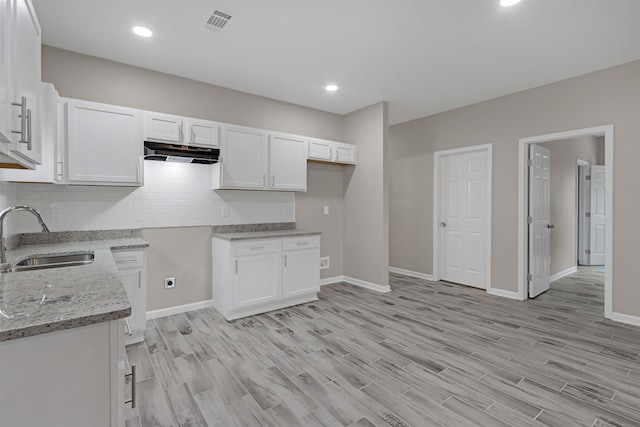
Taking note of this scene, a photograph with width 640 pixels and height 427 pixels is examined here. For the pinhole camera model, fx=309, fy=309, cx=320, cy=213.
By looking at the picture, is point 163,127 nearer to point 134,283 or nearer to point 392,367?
point 134,283

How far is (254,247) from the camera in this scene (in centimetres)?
351

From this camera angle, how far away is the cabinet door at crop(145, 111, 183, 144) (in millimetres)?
3102

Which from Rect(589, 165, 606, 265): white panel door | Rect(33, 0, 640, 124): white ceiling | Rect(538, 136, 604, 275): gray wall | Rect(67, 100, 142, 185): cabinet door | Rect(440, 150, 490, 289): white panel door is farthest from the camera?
Rect(589, 165, 606, 265): white panel door

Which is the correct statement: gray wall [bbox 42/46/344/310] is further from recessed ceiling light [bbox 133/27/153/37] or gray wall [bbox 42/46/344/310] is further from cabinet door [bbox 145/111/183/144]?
recessed ceiling light [bbox 133/27/153/37]

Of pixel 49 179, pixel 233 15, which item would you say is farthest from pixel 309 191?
pixel 49 179

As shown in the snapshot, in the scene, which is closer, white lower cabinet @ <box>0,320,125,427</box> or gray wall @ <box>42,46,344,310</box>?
white lower cabinet @ <box>0,320,125,427</box>

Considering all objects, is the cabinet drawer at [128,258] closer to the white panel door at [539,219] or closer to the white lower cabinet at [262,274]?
the white lower cabinet at [262,274]

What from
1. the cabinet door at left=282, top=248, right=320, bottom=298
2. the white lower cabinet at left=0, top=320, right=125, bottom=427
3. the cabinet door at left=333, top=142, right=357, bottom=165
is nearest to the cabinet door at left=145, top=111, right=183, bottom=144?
the cabinet door at left=282, top=248, right=320, bottom=298

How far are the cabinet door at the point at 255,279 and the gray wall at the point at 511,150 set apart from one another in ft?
9.28

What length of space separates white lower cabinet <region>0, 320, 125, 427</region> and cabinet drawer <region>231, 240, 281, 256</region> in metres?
2.29

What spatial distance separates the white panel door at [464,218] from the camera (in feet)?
15.1

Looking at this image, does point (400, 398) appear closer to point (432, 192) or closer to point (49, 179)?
point (49, 179)

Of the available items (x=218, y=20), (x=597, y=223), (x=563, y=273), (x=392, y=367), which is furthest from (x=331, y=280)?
(x=597, y=223)

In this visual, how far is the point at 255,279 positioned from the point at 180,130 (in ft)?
5.94
